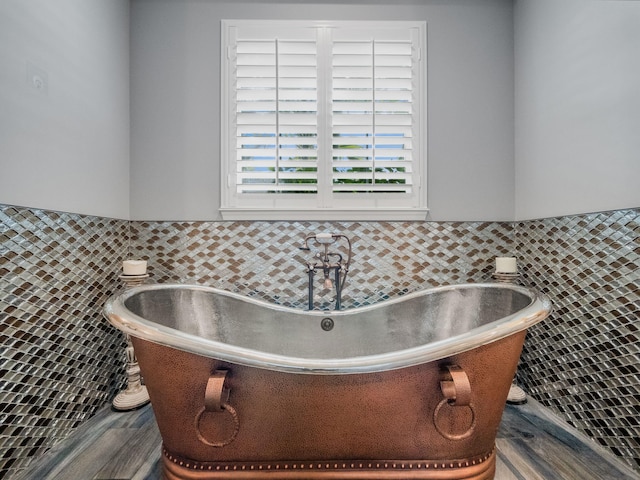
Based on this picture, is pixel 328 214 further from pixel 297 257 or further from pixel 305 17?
pixel 305 17

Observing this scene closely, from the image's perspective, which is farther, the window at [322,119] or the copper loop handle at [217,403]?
the window at [322,119]

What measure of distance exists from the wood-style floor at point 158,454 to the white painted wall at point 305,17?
3.80 feet

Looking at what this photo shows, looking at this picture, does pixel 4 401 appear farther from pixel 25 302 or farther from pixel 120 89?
pixel 120 89

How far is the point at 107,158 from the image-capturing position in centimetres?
→ 178

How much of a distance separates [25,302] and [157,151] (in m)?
1.11

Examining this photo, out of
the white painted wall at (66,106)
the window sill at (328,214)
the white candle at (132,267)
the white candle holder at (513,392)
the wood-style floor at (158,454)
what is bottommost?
the wood-style floor at (158,454)

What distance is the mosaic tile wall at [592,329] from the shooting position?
4.15 ft

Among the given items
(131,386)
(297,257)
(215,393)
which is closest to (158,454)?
(131,386)

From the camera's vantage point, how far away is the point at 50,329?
1.35 meters

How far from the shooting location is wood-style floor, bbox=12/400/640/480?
3.92ft

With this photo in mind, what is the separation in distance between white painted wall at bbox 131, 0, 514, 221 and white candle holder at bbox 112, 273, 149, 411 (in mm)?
498

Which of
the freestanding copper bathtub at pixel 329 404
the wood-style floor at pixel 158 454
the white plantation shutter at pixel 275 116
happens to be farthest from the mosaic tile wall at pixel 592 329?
the white plantation shutter at pixel 275 116

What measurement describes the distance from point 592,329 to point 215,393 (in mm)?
1654

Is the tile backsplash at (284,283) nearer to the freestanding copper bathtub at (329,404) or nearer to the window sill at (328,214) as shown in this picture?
the window sill at (328,214)
